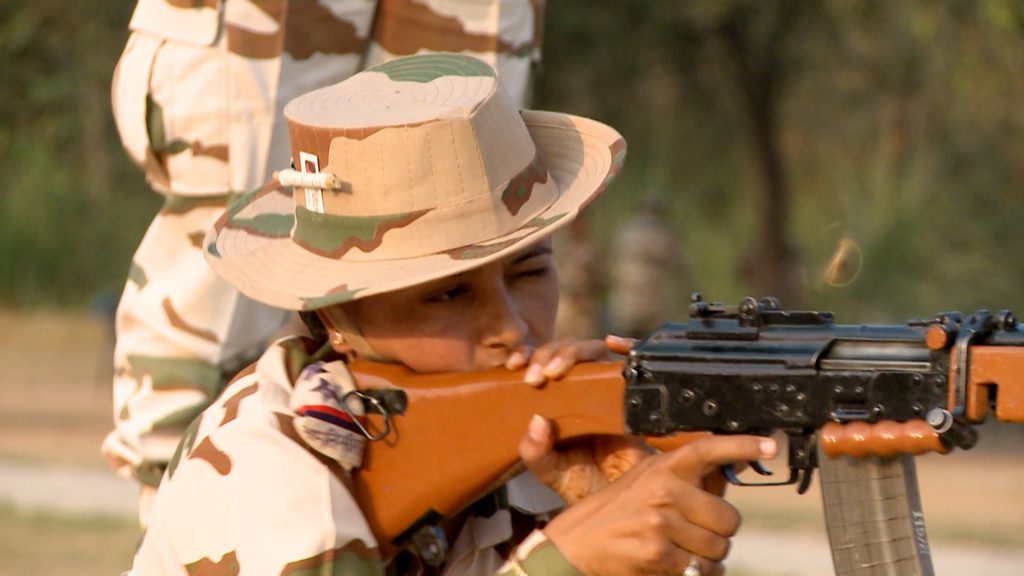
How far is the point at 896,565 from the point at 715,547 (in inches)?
12.1

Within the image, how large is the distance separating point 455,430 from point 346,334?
11.8 inches

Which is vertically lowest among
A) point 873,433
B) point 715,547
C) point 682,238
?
point 682,238

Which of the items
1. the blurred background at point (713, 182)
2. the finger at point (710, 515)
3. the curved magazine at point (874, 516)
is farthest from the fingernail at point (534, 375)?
the blurred background at point (713, 182)

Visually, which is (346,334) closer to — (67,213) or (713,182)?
(713,182)

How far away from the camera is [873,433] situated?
2600 millimetres

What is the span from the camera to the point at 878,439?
102 inches

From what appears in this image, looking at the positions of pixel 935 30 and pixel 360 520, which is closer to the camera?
pixel 360 520

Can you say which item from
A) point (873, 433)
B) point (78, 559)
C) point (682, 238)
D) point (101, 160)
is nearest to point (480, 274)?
point (873, 433)

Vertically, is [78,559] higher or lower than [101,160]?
higher

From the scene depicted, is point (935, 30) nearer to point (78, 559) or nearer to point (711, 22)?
point (711, 22)

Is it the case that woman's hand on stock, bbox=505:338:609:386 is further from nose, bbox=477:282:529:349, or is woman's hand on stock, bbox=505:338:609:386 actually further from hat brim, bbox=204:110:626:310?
hat brim, bbox=204:110:626:310

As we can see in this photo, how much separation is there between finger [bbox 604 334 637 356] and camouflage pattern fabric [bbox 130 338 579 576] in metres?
0.32

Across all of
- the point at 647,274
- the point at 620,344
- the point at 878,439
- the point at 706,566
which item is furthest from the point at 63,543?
the point at 647,274

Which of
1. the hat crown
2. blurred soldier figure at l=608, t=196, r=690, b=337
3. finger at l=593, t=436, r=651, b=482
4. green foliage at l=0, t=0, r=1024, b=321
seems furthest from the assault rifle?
blurred soldier figure at l=608, t=196, r=690, b=337
